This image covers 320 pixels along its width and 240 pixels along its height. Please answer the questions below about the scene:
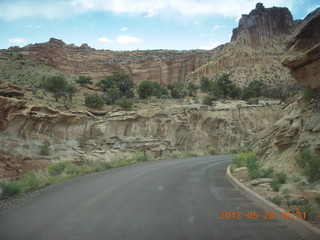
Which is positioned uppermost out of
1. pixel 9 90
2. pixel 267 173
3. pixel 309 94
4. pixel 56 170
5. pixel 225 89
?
pixel 225 89

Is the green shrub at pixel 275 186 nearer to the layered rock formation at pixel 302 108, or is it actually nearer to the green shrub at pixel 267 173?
the layered rock formation at pixel 302 108

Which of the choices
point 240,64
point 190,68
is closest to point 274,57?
point 240,64

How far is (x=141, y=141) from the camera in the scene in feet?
118

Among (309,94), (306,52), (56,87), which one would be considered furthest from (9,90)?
(306,52)

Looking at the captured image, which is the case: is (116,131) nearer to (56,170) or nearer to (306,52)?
(56,170)

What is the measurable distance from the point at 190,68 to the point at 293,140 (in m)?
85.5

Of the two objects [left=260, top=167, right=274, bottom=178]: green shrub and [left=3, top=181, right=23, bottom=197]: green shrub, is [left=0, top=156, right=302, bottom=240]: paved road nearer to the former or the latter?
[left=3, top=181, right=23, bottom=197]: green shrub

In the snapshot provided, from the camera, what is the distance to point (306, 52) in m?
8.82

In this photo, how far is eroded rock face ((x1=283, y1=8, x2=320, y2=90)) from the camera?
8323 millimetres

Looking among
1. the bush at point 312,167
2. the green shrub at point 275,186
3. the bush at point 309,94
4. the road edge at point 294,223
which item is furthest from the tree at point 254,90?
the road edge at point 294,223

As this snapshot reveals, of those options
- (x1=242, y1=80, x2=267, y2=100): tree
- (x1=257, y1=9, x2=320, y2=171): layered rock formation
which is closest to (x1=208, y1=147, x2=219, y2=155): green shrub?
(x1=242, y1=80, x2=267, y2=100): tree

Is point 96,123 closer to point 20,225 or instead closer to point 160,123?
point 160,123

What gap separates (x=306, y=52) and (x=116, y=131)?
28991mm

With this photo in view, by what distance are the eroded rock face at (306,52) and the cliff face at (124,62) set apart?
82.5m
